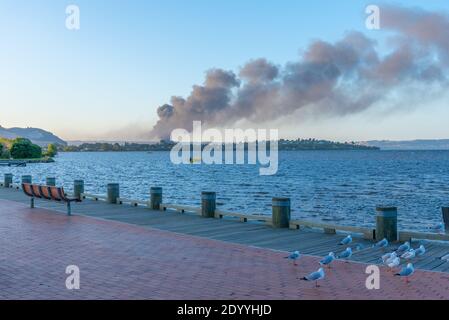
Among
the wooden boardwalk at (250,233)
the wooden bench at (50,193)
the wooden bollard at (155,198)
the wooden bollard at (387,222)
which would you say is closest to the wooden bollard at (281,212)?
the wooden boardwalk at (250,233)

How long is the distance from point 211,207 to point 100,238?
4.94 meters

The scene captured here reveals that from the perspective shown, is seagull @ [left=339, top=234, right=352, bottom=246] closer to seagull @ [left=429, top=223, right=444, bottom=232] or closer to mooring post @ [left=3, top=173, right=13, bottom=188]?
seagull @ [left=429, top=223, right=444, bottom=232]

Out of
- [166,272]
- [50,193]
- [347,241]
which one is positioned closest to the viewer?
[166,272]

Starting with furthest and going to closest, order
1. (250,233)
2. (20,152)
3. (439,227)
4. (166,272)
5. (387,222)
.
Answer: (20,152)
(439,227)
(250,233)
(387,222)
(166,272)

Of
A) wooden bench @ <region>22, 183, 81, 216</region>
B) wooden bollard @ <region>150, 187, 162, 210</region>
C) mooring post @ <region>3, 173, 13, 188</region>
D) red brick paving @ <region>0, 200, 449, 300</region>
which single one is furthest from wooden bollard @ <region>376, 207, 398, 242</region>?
mooring post @ <region>3, 173, 13, 188</region>

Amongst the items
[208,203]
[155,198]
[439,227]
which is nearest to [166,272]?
[208,203]

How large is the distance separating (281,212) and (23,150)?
17543cm

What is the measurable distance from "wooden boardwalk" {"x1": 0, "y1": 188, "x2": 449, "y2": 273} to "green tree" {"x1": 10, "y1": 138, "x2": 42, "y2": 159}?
165158 mm

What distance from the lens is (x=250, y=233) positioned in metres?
13.1

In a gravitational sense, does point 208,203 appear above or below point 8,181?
above

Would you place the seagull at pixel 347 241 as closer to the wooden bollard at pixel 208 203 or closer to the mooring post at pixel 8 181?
the wooden bollard at pixel 208 203

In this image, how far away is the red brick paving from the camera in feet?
24.1

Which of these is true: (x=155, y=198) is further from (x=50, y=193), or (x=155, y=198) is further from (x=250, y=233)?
(x=250, y=233)

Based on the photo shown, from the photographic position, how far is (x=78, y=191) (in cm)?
2258
